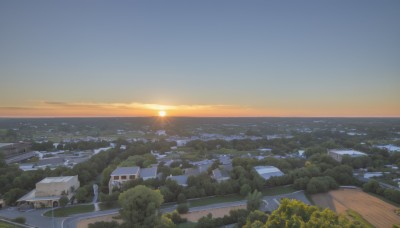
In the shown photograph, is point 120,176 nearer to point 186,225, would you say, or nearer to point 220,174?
point 220,174

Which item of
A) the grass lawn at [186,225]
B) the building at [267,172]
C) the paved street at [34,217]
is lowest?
the paved street at [34,217]

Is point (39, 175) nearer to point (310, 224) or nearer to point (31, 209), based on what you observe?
point (31, 209)

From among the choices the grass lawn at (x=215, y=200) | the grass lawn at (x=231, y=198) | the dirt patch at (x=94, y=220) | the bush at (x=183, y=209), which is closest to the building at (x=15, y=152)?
the dirt patch at (x=94, y=220)

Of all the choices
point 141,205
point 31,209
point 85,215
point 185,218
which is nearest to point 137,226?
point 141,205

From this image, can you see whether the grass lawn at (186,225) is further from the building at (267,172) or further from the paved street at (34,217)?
the building at (267,172)

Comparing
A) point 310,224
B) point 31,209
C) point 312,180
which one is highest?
point 310,224

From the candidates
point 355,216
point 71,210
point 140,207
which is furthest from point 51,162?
point 355,216
